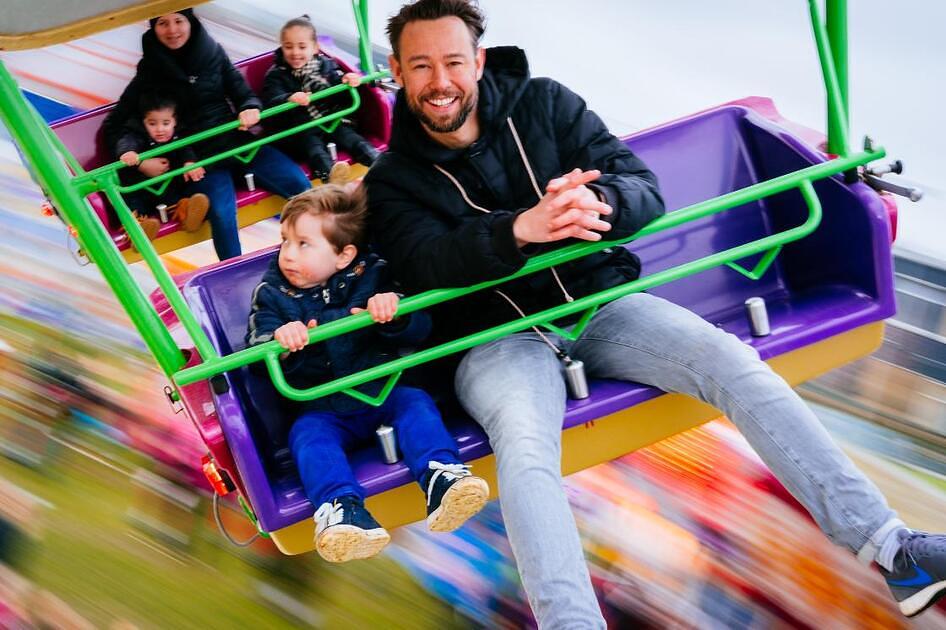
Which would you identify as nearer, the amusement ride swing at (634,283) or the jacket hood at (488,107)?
the amusement ride swing at (634,283)

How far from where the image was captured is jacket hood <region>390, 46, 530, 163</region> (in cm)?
206

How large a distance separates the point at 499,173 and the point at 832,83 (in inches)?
26.8

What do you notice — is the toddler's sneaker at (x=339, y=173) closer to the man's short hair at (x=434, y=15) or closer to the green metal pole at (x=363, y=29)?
the green metal pole at (x=363, y=29)

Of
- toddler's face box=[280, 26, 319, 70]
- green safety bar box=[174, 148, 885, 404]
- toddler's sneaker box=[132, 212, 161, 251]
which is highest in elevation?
toddler's face box=[280, 26, 319, 70]

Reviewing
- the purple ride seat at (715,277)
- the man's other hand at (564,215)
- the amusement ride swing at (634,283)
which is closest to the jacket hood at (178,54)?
the amusement ride swing at (634,283)

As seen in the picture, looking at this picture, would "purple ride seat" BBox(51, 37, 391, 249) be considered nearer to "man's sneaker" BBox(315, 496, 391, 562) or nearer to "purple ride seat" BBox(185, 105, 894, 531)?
"purple ride seat" BBox(185, 105, 894, 531)

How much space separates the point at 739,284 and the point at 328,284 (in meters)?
1.04

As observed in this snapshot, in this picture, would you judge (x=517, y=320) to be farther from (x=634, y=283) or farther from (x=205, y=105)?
(x=205, y=105)

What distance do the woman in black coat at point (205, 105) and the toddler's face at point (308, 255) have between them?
152 centimetres

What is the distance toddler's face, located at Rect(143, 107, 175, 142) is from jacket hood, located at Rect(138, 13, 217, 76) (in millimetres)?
161

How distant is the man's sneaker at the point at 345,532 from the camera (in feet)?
Answer: 5.81

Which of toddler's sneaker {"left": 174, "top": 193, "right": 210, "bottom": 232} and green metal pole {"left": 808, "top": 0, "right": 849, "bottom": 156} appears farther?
toddler's sneaker {"left": 174, "top": 193, "right": 210, "bottom": 232}

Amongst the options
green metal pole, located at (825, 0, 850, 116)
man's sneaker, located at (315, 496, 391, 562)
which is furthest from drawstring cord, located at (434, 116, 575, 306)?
green metal pole, located at (825, 0, 850, 116)

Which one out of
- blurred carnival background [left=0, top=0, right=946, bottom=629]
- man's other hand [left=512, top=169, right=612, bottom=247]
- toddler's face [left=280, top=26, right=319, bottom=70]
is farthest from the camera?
toddler's face [left=280, top=26, right=319, bottom=70]
